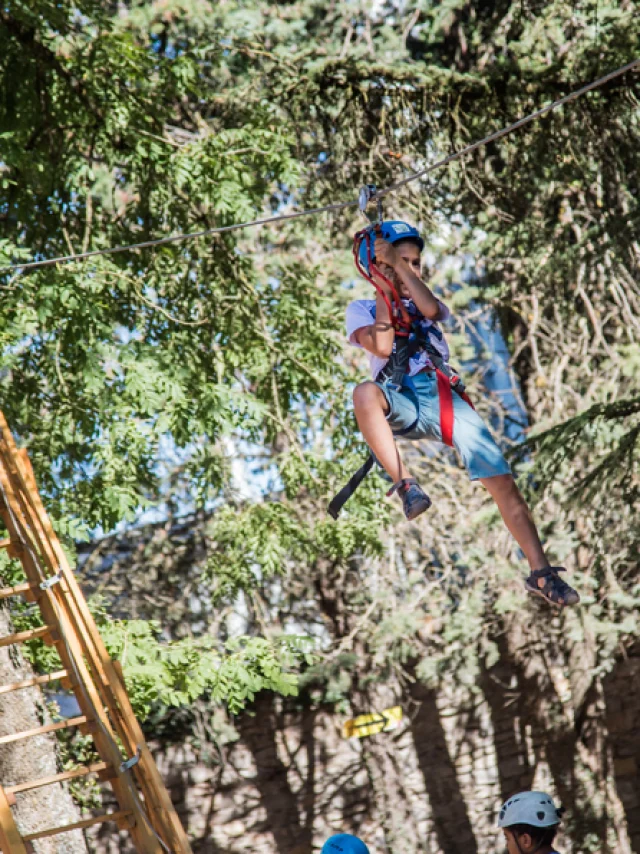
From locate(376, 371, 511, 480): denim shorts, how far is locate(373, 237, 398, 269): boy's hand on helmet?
424 mm

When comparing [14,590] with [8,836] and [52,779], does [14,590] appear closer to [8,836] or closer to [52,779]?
[52,779]

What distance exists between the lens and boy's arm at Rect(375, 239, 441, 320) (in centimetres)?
338

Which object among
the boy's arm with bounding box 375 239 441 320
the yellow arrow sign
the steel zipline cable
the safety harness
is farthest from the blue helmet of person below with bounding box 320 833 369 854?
the yellow arrow sign

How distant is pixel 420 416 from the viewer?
3545 millimetres

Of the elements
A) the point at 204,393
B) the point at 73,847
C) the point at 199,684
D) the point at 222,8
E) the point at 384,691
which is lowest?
the point at 73,847

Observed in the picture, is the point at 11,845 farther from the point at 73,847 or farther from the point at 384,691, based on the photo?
the point at 384,691

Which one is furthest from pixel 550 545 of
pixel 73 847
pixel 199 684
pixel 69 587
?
pixel 69 587

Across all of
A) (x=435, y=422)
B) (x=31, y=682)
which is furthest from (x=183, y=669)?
(x=435, y=422)

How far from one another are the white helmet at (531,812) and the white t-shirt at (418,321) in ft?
5.56

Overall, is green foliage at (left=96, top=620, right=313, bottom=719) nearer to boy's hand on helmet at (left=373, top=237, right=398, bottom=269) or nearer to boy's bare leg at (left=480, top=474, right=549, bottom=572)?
boy's bare leg at (left=480, top=474, right=549, bottom=572)

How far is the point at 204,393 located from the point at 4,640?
3236 millimetres

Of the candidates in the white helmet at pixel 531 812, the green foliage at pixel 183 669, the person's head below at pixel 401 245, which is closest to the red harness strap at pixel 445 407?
the person's head below at pixel 401 245

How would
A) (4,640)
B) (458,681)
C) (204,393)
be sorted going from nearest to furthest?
(4,640) < (204,393) < (458,681)

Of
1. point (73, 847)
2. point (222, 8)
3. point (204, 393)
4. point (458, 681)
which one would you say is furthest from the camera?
point (458, 681)
